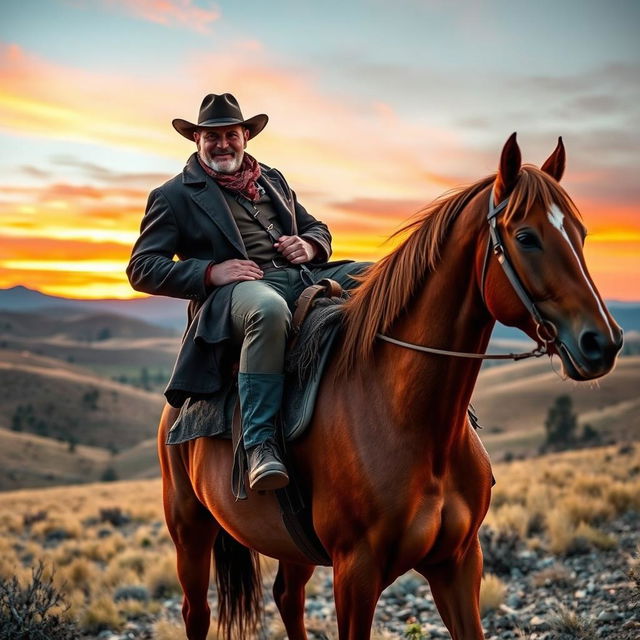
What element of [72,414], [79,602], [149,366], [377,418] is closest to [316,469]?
[377,418]

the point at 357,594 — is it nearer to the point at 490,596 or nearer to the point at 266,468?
the point at 266,468

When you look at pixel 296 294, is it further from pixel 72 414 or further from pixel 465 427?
pixel 72 414

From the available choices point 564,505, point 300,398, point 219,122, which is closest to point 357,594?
point 300,398

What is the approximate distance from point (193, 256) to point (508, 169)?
7.94 feet

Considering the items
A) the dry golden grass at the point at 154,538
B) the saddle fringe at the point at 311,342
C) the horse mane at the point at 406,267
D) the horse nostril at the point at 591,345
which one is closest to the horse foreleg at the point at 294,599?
the dry golden grass at the point at 154,538

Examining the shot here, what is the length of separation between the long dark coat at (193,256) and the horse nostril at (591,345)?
7.35 ft

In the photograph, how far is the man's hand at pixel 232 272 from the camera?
4820 millimetres

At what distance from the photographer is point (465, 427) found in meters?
4.30

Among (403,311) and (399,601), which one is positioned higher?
(403,311)

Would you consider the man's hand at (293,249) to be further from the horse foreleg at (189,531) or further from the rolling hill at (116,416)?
the rolling hill at (116,416)

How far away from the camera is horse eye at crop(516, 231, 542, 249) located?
3.41 meters

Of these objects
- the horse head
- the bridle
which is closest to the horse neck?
the bridle

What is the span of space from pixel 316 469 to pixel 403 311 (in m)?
1.01

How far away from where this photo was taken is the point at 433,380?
3.99 m
